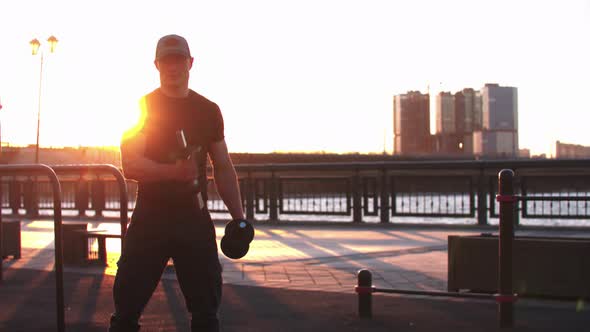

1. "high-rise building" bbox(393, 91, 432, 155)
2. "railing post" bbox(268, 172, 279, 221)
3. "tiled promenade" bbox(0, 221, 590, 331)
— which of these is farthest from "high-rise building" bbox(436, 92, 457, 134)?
"tiled promenade" bbox(0, 221, 590, 331)

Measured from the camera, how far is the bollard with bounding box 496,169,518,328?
5863 mm

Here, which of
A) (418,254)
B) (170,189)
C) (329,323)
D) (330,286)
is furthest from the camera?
(418,254)

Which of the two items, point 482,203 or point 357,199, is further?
point 357,199

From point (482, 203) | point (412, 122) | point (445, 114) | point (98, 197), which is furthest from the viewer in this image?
point (445, 114)

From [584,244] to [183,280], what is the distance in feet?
13.5

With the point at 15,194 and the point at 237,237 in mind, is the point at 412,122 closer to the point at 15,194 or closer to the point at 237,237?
the point at 15,194

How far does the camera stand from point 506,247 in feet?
19.2

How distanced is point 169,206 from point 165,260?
0.27 m

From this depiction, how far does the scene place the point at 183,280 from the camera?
3.84 meters

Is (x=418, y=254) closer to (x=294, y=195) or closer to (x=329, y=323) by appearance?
(x=329, y=323)

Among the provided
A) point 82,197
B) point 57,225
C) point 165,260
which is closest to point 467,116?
point 82,197

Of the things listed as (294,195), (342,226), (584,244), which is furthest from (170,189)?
(294,195)

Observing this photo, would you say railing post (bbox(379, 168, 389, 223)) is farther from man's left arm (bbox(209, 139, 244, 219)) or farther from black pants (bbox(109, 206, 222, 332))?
black pants (bbox(109, 206, 222, 332))

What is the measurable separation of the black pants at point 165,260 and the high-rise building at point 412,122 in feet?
355
